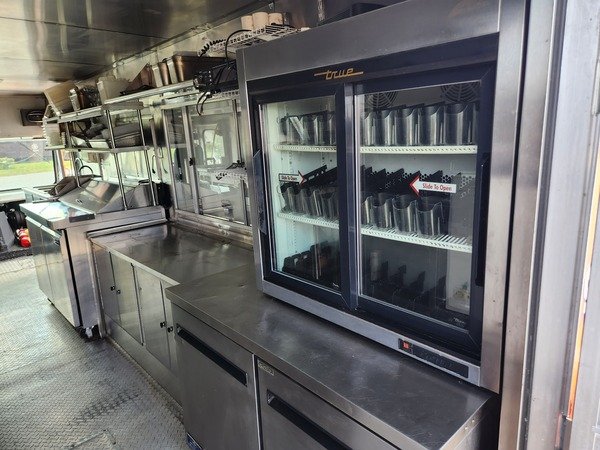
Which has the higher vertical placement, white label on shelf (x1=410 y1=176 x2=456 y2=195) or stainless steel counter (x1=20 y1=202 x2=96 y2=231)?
white label on shelf (x1=410 y1=176 x2=456 y2=195)

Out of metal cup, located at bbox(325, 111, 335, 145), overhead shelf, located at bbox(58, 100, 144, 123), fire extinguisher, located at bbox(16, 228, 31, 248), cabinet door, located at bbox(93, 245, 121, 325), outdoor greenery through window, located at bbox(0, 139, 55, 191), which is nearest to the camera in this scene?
metal cup, located at bbox(325, 111, 335, 145)

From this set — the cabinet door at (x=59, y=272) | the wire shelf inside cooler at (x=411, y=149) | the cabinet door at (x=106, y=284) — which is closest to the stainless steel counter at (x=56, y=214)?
the cabinet door at (x=59, y=272)

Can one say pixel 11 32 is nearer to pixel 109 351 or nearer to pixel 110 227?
pixel 110 227

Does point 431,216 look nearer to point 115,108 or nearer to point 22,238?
point 115,108

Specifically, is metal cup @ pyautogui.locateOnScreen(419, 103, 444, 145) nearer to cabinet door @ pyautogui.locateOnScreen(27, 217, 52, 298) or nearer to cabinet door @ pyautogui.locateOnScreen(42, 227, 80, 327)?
cabinet door @ pyautogui.locateOnScreen(42, 227, 80, 327)

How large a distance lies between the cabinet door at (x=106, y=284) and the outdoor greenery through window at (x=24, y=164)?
14.7ft

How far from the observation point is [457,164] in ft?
4.78

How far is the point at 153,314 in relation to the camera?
2.75 metres

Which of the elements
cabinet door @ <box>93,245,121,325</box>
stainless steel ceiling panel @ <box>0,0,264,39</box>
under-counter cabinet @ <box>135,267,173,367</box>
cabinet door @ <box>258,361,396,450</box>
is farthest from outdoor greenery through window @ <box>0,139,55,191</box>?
cabinet door @ <box>258,361,396,450</box>

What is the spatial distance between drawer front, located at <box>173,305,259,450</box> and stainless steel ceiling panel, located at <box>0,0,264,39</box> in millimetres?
1866

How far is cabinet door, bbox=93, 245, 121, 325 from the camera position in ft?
10.9

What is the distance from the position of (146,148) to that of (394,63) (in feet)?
10.2

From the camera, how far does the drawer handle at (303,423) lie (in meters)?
1.28

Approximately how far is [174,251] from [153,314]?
1.63ft
